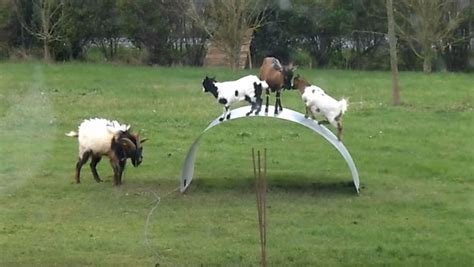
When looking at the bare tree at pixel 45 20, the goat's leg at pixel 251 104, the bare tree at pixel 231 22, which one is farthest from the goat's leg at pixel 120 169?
the bare tree at pixel 45 20

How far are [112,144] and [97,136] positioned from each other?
0.17m

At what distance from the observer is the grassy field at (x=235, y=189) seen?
7.26 m

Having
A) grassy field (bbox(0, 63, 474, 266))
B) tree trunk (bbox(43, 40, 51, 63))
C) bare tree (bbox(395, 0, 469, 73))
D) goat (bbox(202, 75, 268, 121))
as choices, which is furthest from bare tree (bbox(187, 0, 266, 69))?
goat (bbox(202, 75, 268, 121))

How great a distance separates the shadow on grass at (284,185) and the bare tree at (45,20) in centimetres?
1243

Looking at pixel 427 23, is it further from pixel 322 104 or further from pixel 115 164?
pixel 115 164

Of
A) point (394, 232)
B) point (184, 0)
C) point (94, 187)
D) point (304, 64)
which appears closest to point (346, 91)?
point (304, 64)

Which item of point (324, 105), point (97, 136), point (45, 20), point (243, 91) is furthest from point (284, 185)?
point (45, 20)

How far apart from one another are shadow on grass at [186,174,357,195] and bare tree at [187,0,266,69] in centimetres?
981

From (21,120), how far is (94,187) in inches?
167

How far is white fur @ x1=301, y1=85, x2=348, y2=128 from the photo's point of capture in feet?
29.2

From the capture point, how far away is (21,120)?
13406 mm

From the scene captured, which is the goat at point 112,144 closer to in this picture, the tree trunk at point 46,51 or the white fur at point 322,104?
the white fur at point 322,104

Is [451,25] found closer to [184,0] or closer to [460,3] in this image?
[460,3]

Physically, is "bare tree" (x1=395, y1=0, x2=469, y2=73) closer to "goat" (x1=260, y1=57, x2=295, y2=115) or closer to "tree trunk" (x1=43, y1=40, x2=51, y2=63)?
"tree trunk" (x1=43, y1=40, x2=51, y2=63)
